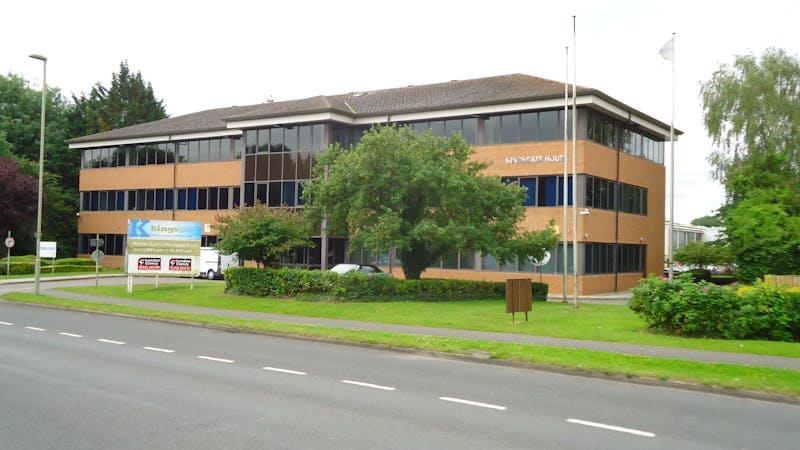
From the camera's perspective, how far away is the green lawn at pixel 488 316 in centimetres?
1537

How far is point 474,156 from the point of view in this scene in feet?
133

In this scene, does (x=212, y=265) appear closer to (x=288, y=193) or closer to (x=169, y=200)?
(x=288, y=193)

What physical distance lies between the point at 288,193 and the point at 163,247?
1331 centimetres

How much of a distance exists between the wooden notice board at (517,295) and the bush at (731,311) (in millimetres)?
3230

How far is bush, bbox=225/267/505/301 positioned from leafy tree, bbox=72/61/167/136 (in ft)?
175

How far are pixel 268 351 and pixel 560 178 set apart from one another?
86.8ft

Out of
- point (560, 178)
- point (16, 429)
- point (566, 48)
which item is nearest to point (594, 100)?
point (560, 178)

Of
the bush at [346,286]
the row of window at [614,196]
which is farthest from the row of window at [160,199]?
the row of window at [614,196]

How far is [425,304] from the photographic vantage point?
81.6 ft

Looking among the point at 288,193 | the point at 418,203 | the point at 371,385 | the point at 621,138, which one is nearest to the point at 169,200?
the point at 288,193

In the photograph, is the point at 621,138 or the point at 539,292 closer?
the point at 539,292

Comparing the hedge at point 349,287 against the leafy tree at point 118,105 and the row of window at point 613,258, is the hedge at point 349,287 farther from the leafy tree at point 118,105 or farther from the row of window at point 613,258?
the leafy tree at point 118,105

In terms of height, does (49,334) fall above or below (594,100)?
below

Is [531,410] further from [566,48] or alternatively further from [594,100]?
[594,100]
